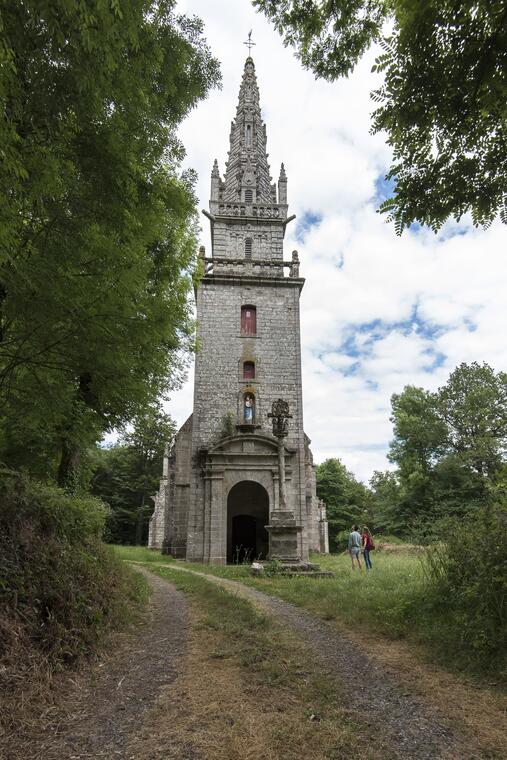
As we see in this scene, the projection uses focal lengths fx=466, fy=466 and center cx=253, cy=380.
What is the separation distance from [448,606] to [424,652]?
98 centimetres

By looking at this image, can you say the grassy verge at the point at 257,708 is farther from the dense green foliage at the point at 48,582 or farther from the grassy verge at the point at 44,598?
the dense green foliage at the point at 48,582

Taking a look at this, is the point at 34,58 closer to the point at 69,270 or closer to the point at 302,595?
the point at 69,270

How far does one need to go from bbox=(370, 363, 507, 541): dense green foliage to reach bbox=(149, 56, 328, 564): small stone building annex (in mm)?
11201

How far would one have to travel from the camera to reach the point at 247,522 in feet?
80.1

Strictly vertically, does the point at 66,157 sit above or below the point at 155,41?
below

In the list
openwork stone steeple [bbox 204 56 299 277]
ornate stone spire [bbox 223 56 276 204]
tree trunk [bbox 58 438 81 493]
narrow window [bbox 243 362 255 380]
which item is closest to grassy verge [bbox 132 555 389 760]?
tree trunk [bbox 58 438 81 493]

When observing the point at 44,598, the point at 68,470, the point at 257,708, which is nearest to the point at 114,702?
the point at 257,708

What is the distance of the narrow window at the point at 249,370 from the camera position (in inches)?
851

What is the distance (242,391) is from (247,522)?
765 cm

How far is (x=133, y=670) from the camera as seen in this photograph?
4625mm

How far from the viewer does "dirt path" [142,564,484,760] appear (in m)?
3.02

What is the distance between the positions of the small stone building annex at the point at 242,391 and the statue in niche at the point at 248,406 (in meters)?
0.05

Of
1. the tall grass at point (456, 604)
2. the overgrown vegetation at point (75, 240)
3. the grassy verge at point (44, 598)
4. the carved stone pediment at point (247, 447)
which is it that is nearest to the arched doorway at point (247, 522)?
the carved stone pediment at point (247, 447)

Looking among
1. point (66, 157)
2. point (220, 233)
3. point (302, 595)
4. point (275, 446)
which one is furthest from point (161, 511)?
point (66, 157)
